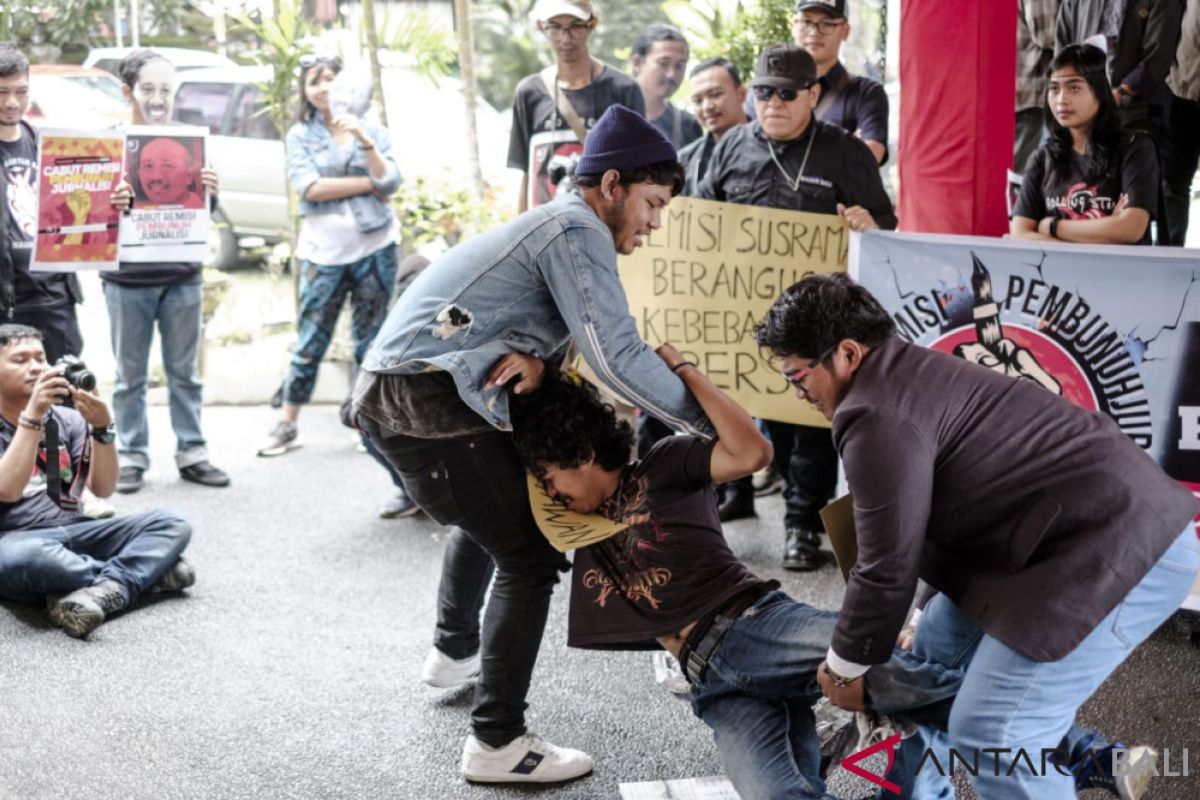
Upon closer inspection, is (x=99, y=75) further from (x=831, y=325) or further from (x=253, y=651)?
(x=831, y=325)

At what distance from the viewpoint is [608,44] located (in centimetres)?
1208

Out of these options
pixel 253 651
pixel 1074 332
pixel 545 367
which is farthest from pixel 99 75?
pixel 1074 332

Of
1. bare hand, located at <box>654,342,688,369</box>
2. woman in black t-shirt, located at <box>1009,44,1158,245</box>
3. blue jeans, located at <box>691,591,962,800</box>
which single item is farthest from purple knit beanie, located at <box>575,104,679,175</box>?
woman in black t-shirt, located at <box>1009,44,1158,245</box>

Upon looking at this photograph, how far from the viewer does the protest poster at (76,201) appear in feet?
17.4

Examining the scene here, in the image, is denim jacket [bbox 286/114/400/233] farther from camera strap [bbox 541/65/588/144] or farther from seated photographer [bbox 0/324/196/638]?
seated photographer [bbox 0/324/196/638]

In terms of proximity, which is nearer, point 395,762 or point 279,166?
point 395,762

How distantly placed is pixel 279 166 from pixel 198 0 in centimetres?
100

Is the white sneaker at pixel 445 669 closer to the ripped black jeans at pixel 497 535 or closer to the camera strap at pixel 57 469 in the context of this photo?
the ripped black jeans at pixel 497 535

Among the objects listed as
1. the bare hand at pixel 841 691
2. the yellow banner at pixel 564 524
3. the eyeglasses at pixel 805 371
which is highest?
the eyeglasses at pixel 805 371

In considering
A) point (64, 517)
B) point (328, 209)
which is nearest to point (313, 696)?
point (64, 517)

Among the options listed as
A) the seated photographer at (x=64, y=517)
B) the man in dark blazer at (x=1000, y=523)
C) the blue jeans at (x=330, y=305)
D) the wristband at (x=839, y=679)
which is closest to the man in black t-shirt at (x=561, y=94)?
the blue jeans at (x=330, y=305)

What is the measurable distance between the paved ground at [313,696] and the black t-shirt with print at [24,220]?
4.08 ft

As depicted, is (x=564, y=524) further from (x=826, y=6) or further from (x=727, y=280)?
(x=826, y=6)

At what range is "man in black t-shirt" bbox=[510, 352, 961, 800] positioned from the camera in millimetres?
2664
